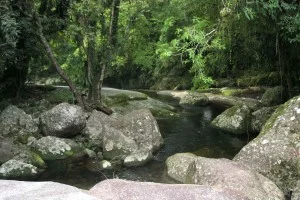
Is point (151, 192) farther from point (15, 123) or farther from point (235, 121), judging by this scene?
point (235, 121)

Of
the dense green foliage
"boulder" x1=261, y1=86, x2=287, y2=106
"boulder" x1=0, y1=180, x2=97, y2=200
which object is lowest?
"boulder" x1=0, y1=180, x2=97, y2=200

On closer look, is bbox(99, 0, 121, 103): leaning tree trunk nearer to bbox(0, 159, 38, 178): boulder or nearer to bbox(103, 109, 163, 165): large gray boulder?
bbox(103, 109, 163, 165): large gray boulder

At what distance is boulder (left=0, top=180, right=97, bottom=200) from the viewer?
4.52 metres

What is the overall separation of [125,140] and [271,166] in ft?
15.6

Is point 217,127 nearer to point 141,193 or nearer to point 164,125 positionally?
point 164,125

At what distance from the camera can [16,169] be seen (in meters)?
8.84

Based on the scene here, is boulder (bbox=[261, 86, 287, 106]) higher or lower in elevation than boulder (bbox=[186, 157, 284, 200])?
higher

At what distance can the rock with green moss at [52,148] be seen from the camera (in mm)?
10211

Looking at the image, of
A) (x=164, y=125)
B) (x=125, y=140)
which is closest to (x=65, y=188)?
(x=125, y=140)

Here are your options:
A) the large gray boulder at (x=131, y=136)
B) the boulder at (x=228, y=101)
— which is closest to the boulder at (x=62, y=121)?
the large gray boulder at (x=131, y=136)

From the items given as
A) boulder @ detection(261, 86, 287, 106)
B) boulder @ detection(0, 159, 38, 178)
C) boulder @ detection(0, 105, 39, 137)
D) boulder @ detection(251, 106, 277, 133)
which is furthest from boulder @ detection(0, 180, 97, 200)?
boulder @ detection(261, 86, 287, 106)

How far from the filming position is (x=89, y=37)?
12.8 meters

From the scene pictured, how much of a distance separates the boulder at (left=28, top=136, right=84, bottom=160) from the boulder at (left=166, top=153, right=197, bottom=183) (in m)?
3.28

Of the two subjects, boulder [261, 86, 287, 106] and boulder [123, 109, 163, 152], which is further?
boulder [261, 86, 287, 106]
